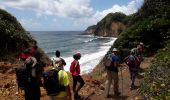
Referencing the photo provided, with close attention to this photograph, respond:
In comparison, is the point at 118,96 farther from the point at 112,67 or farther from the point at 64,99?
the point at 64,99

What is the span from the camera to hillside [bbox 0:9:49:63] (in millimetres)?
19078

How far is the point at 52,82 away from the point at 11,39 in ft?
40.6

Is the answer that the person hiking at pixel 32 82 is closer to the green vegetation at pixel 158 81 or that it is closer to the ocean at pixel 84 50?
the green vegetation at pixel 158 81

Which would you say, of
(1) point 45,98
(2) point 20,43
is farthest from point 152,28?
(1) point 45,98

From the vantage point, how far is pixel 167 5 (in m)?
23.9

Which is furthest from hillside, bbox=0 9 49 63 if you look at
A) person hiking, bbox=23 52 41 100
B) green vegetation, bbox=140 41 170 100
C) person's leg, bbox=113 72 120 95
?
person hiking, bbox=23 52 41 100

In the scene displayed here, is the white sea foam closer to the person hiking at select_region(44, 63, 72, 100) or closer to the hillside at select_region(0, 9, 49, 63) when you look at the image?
the hillside at select_region(0, 9, 49, 63)

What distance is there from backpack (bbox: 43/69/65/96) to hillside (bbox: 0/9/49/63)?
35.7 ft

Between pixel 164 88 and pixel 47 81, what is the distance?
9.67 feet

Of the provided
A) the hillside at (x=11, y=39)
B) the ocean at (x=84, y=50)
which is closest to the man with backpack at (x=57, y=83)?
the hillside at (x=11, y=39)

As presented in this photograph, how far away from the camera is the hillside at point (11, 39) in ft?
62.6

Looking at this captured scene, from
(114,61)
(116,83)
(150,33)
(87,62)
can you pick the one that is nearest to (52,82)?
(114,61)

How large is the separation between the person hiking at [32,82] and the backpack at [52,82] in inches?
30.8

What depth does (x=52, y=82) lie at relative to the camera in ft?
26.0
